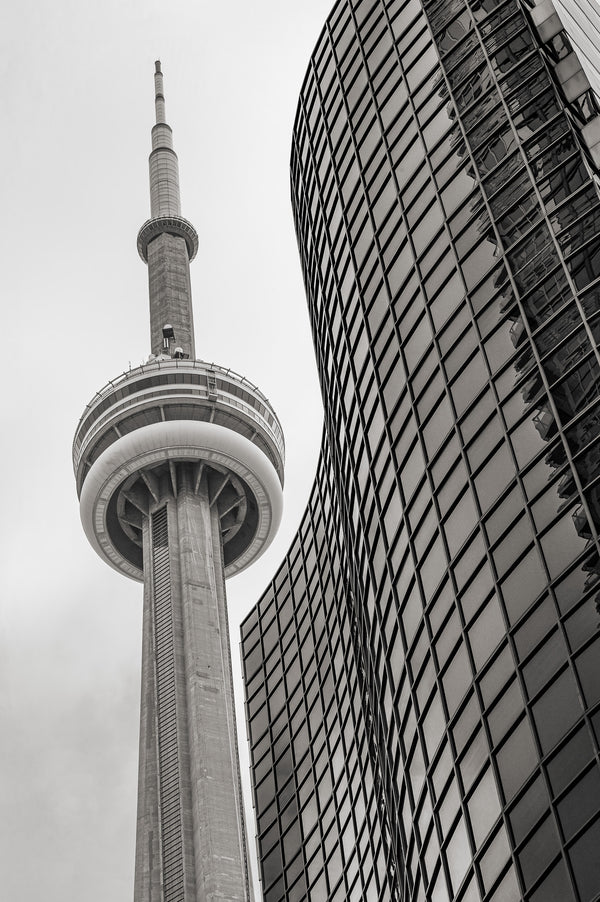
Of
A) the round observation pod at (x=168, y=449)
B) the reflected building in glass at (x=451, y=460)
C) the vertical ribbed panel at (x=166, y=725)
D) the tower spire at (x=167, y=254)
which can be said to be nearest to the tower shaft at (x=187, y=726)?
the vertical ribbed panel at (x=166, y=725)

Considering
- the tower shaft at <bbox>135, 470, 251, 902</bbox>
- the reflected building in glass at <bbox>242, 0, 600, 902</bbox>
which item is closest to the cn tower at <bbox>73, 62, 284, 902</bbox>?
the tower shaft at <bbox>135, 470, 251, 902</bbox>


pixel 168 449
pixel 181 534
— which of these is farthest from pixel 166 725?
pixel 168 449

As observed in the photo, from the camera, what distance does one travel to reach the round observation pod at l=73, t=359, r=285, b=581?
109625mm

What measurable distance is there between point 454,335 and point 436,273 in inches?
120

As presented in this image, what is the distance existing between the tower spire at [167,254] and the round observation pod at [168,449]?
5.94 meters

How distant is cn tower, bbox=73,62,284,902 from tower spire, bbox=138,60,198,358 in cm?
18

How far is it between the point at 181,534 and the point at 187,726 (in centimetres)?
1685

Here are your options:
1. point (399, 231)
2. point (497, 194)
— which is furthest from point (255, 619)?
point (497, 194)

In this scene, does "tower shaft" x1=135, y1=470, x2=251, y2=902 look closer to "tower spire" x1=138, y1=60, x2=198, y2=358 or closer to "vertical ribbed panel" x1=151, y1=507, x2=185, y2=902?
"vertical ribbed panel" x1=151, y1=507, x2=185, y2=902

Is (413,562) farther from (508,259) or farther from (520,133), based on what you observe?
(520,133)

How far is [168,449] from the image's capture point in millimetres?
109000

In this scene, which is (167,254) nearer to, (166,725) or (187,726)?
(166,725)

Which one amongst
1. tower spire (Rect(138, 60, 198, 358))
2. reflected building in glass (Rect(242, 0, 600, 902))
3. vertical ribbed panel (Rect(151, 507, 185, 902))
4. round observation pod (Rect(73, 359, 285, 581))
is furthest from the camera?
tower spire (Rect(138, 60, 198, 358))

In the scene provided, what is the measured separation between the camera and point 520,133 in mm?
40375
